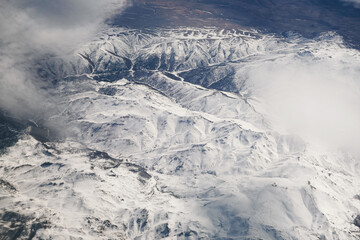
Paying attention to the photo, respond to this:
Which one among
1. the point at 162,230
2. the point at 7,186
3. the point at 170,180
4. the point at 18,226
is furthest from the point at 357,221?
the point at 7,186

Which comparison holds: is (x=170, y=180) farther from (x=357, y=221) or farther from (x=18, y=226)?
(x=357, y=221)

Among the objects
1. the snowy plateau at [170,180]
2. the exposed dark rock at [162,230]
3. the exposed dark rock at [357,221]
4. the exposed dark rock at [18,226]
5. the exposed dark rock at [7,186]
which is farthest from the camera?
the exposed dark rock at [7,186]

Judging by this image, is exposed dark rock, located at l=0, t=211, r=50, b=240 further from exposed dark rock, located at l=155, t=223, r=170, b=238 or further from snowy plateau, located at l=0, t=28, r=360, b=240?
exposed dark rock, located at l=155, t=223, r=170, b=238

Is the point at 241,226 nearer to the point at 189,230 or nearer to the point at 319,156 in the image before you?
the point at 189,230

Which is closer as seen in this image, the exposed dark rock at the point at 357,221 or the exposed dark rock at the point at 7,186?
the exposed dark rock at the point at 357,221

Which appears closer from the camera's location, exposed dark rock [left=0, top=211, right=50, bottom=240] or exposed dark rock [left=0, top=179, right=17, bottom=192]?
exposed dark rock [left=0, top=211, right=50, bottom=240]

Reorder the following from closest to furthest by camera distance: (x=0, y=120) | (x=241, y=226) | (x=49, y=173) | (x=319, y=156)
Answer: (x=241, y=226), (x=49, y=173), (x=319, y=156), (x=0, y=120)

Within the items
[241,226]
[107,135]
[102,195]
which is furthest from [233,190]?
[107,135]

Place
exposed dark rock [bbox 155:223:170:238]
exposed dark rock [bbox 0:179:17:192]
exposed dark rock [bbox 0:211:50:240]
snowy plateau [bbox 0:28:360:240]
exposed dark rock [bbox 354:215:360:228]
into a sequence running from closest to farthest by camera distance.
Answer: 1. exposed dark rock [bbox 0:211:50:240]
2. snowy plateau [bbox 0:28:360:240]
3. exposed dark rock [bbox 155:223:170:238]
4. exposed dark rock [bbox 354:215:360:228]
5. exposed dark rock [bbox 0:179:17:192]

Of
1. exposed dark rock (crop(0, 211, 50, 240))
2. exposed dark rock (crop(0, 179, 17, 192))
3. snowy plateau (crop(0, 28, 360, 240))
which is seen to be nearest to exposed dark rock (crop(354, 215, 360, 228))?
snowy plateau (crop(0, 28, 360, 240))

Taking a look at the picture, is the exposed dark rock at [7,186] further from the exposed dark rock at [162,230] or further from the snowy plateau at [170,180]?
the exposed dark rock at [162,230]

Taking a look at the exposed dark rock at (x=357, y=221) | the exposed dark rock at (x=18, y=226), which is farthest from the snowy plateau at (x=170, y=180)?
the exposed dark rock at (x=357, y=221)
